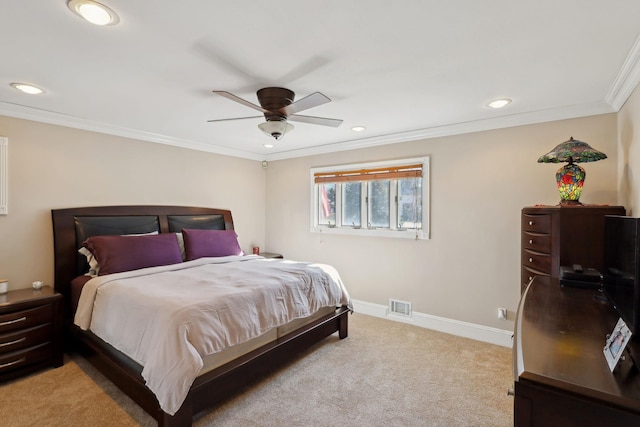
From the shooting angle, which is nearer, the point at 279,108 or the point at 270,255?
the point at 279,108

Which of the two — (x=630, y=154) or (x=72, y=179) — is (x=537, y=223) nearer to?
(x=630, y=154)

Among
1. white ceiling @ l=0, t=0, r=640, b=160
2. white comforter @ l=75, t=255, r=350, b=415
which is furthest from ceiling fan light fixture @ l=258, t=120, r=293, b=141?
white comforter @ l=75, t=255, r=350, b=415

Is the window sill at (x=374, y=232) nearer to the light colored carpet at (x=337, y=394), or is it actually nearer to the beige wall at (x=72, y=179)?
the light colored carpet at (x=337, y=394)

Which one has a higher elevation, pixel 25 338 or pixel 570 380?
pixel 570 380

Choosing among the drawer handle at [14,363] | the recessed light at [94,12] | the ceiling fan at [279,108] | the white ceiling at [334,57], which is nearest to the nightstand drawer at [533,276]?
the white ceiling at [334,57]

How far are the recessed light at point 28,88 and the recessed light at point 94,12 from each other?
139 cm

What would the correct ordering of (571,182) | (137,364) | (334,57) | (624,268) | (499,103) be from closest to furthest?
(624,268) < (334,57) < (137,364) < (571,182) < (499,103)

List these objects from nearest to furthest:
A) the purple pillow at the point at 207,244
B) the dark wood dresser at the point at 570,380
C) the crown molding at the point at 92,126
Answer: the dark wood dresser at the point at 570,380
the crown molding at the point at 92,126
the purple pillow at the point at 207,244

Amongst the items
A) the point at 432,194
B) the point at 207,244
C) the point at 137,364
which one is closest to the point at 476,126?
the point at 432,194

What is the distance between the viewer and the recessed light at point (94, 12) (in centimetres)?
142

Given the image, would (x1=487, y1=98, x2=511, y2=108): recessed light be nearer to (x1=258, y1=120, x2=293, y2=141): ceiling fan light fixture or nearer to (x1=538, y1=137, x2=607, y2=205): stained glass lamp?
(x1=538, y1=137, x2=607, y2=205): stained glass lamp

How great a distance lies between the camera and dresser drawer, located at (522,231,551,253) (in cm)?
238

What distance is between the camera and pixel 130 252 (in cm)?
307

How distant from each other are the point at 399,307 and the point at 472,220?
1.40m
